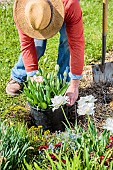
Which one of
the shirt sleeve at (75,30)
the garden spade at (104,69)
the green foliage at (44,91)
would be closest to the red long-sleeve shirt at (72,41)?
the shirt sleeve at (75,30)

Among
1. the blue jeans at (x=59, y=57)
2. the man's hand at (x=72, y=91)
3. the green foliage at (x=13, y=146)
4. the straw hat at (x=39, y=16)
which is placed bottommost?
the green foliage at (x=13, y=146)

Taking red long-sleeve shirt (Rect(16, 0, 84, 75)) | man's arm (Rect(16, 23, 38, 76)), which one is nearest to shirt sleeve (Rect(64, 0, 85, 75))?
red long-sleeve shirt (Rect(16, 0, 84, 75))

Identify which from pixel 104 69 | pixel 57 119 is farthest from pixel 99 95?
pixel 57 119

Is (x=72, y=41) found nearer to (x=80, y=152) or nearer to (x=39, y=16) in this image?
(x=39, y=16)

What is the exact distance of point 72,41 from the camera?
10.4 ft

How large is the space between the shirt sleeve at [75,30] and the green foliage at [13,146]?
64 cm

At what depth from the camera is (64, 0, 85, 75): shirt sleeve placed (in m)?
3.09

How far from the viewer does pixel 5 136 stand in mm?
2893

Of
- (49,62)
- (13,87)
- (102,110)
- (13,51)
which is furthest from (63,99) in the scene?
(13,51)

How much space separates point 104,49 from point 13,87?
0.91m

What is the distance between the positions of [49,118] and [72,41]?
662 millimetres

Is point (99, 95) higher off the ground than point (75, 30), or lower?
lower

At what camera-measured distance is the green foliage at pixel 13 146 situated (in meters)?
2.76

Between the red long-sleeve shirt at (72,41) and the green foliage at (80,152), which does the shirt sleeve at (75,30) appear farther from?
the green foliage at (80,152)
